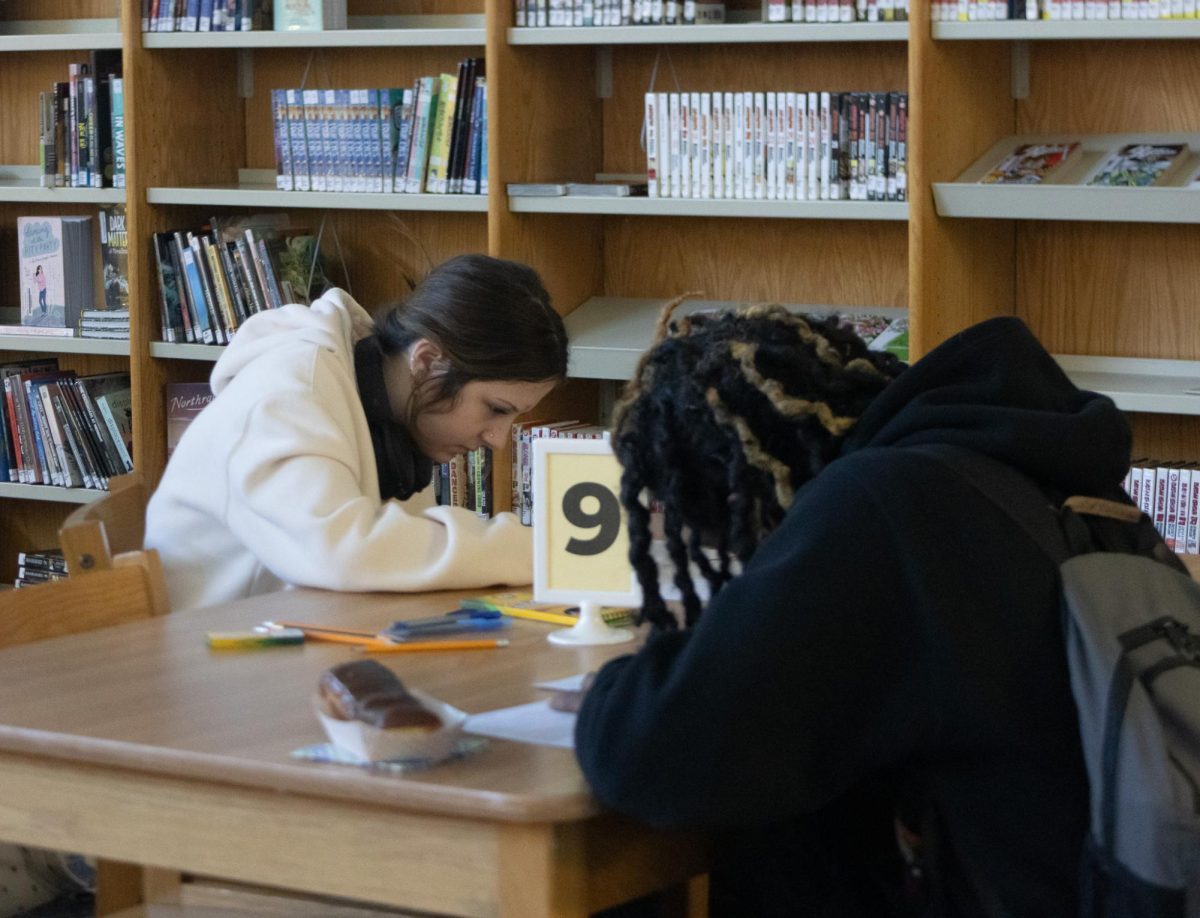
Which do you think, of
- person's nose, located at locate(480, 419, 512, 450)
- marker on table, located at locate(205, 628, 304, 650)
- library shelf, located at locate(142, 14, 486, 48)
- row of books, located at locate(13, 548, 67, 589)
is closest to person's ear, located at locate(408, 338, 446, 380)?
person's nose, located at locate(480, 419, 512, 450)

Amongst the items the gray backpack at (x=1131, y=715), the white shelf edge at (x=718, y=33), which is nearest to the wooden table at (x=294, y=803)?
the gray backpack at (x=1131, y=715)

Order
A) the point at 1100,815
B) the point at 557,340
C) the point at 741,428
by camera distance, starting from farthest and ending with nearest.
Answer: the point at 557,340, the point at 741,428, the point at 1100,815

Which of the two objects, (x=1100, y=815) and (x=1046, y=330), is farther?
(x=1046, y=330)

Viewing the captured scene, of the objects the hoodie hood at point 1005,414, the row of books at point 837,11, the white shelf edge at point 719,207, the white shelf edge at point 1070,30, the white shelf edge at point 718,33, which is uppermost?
the row of books at point 837,11

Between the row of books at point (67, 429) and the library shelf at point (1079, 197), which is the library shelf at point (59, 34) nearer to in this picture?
the row of books at point (67, 429)

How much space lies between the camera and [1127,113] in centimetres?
321

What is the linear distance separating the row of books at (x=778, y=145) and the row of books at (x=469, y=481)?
683mm

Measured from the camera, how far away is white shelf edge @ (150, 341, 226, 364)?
145 inches

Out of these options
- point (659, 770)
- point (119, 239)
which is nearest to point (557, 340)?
point (659, 770)

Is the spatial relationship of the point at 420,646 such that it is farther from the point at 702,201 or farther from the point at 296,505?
the point at 702,201

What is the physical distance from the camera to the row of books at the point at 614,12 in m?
3.24

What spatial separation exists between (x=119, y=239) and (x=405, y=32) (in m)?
0.92

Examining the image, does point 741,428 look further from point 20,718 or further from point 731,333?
point 20,718

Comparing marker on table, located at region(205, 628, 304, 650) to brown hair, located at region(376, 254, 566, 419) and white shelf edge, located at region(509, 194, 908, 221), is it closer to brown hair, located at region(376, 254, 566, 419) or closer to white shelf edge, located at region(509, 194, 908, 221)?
brown hair, located at region(376, 254, 566, 419)
